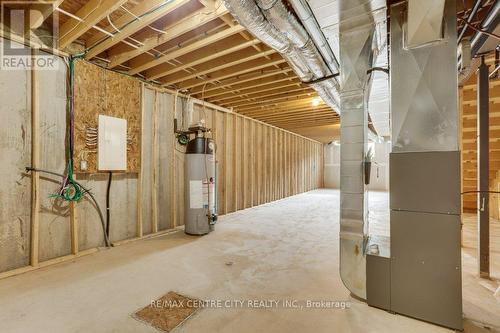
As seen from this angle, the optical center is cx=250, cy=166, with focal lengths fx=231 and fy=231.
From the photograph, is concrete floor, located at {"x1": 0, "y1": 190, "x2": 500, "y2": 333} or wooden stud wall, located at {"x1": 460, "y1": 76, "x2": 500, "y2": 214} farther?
wooden stud wall, located at {"x1": 460, "y1": 76, "x2": 500, "y2": 214}

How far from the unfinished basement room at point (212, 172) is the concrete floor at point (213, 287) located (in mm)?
A: 18

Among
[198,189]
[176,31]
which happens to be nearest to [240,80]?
[176,31]

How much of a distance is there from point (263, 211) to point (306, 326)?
4.11 m

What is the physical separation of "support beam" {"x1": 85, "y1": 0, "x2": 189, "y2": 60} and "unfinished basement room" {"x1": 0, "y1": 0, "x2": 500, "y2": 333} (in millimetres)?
19

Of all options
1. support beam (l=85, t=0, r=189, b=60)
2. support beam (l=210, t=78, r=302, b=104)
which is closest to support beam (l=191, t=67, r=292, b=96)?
support beam (l=210, t=78, r=302, b=104)

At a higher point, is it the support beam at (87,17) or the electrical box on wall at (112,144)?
the support beam at (87,17)

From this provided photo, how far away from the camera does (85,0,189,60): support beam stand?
2021mm

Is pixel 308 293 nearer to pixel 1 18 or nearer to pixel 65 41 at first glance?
pixel 65 41

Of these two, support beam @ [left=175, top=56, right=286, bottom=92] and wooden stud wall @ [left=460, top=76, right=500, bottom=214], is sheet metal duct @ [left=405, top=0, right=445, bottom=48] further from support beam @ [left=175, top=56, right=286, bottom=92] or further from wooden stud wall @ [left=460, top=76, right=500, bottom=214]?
wooden stud wall @ [left=460, top=76, right=500, bottom=214]

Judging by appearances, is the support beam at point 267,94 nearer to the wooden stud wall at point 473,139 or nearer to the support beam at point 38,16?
the wooden stud wall at point 473,139

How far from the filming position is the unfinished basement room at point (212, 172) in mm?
1600

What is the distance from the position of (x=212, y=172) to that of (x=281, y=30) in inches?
94.3

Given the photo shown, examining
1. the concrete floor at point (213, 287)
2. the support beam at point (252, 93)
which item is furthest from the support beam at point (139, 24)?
the concrete floor at point (213, 287)

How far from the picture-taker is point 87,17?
222cm
